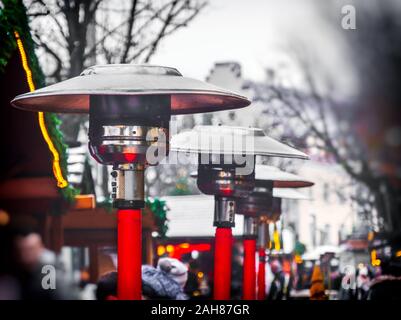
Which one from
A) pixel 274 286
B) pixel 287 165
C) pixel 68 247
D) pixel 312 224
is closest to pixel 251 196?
pixel 287 165

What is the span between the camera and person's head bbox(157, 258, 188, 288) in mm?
5539

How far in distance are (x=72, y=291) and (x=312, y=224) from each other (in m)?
3.31

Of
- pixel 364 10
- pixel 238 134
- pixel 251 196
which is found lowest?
pixel 251 196

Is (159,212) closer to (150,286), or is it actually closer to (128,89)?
(150,286)

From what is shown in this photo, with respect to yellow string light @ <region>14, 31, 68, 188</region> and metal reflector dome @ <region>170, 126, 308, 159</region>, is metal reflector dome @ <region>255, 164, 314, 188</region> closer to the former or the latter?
metal reflector dome @ <region>170, 126, 308, 159</region>

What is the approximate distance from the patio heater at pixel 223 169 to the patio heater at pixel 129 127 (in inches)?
49.5

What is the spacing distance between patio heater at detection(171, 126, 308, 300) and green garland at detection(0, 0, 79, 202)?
862mm

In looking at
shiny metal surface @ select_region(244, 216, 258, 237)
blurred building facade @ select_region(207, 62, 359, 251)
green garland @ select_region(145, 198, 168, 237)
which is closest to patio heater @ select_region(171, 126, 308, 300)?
blurred building facade @ select_region(207, 62, 359, 251)

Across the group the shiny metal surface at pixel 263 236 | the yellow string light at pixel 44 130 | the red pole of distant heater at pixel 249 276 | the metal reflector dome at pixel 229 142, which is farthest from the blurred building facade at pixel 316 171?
the yellow string light at pixel 44 130

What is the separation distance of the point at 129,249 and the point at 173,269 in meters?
2.20

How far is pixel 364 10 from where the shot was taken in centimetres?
400

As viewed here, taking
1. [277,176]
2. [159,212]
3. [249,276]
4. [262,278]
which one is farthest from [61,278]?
[159,212]

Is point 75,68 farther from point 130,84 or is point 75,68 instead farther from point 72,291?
point 130,84

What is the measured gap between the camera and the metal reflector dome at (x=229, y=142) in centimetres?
475
